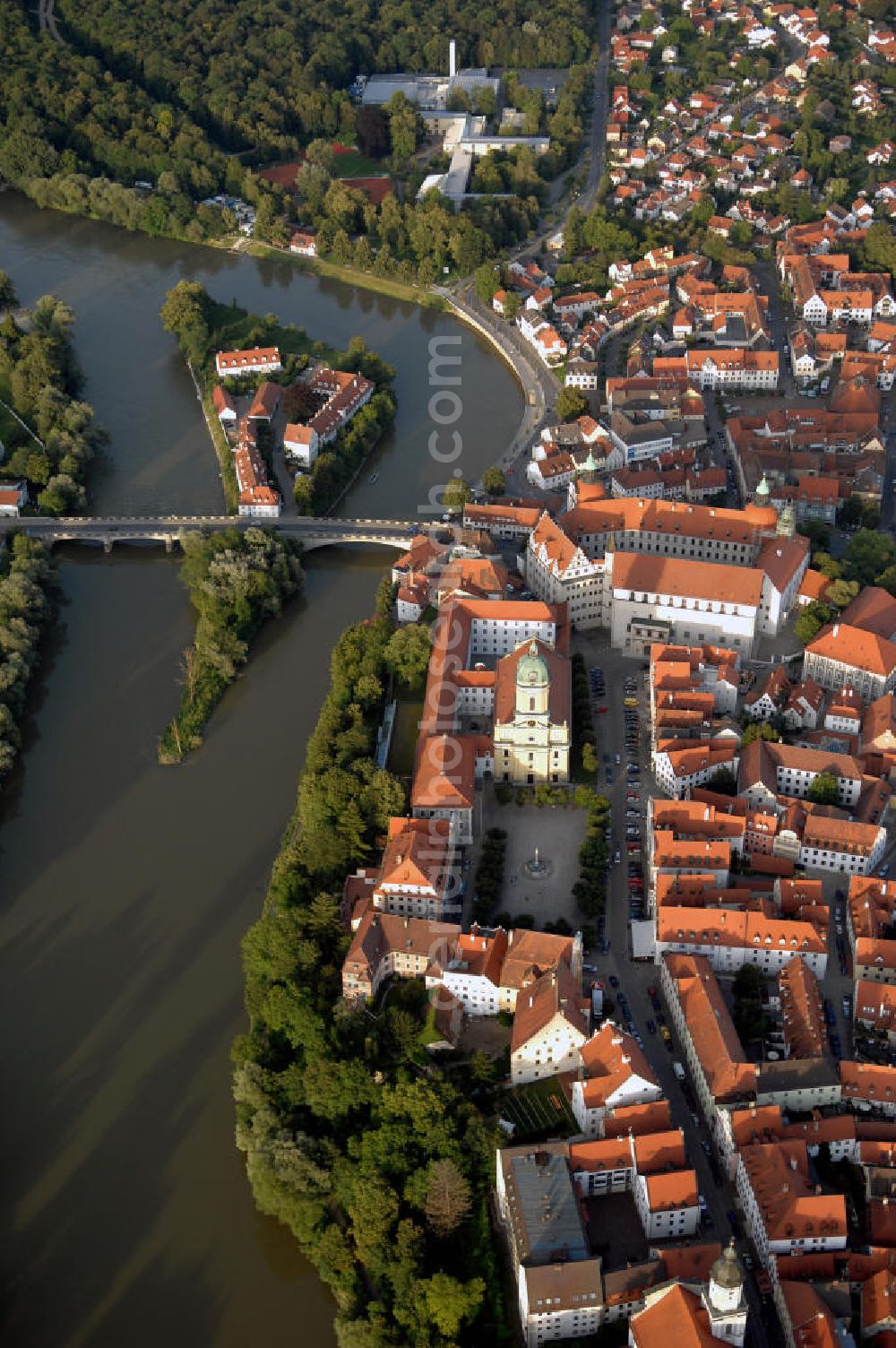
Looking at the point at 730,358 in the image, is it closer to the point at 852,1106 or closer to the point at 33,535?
the point at 33,535

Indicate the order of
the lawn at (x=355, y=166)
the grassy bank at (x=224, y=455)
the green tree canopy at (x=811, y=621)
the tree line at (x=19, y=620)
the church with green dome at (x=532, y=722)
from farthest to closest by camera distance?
1. the lawn at (x=355, y=166)
2. the grassy bank at (x=224, y=455)
3. the green tree canopy at (x=811, y=621)
4. the tree line at (x=19, y=620)
5. the church with green dome at (x=532, y=722)

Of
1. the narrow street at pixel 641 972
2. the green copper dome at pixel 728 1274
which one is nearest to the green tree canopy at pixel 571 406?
the narrow street at pixel 641 972

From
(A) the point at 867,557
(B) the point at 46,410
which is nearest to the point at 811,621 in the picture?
(A) the point at 867,557

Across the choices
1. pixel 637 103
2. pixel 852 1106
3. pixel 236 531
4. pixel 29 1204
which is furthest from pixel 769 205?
pixel 29 1204

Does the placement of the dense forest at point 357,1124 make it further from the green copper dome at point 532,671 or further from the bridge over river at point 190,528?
the bridge over river at point 190,528

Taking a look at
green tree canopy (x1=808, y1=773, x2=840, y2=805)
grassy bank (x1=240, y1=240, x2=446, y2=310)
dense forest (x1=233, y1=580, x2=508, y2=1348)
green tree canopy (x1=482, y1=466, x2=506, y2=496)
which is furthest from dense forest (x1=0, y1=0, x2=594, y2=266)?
dense forest (x1=233, y1=580, x2=508, y2=1348)

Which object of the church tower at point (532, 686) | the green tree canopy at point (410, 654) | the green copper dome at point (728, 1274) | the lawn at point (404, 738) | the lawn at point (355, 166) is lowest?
the lawn at point (355, 166)

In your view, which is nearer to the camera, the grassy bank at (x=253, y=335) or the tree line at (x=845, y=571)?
the tree line at (x=845, y=571)
